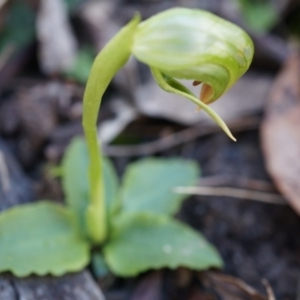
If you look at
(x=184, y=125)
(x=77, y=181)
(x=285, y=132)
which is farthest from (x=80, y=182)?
(x=285, y=132)

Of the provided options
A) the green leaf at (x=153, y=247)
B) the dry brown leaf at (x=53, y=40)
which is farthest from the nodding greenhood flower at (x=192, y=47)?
the dry brown leaf at (x=53, y=40)

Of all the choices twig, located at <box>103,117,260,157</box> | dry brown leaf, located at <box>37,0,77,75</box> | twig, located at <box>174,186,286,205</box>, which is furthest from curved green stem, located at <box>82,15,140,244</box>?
dry brown leaf, located at <box>37,0,77,75</box>

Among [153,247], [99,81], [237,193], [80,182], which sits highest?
[99,81]

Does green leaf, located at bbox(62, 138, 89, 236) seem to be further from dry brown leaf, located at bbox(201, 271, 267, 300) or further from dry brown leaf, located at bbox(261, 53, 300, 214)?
dry brown leaf, located at bbox(261, 53, 300, 214)

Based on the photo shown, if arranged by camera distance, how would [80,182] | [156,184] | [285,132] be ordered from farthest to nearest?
[285,132] → [156,184] → [80,182]

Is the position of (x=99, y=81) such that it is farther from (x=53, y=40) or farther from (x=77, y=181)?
(x=53, y=40)

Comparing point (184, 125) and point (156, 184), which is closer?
point (156, 184)

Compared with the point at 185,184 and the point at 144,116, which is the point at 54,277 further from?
the point at 144,116
